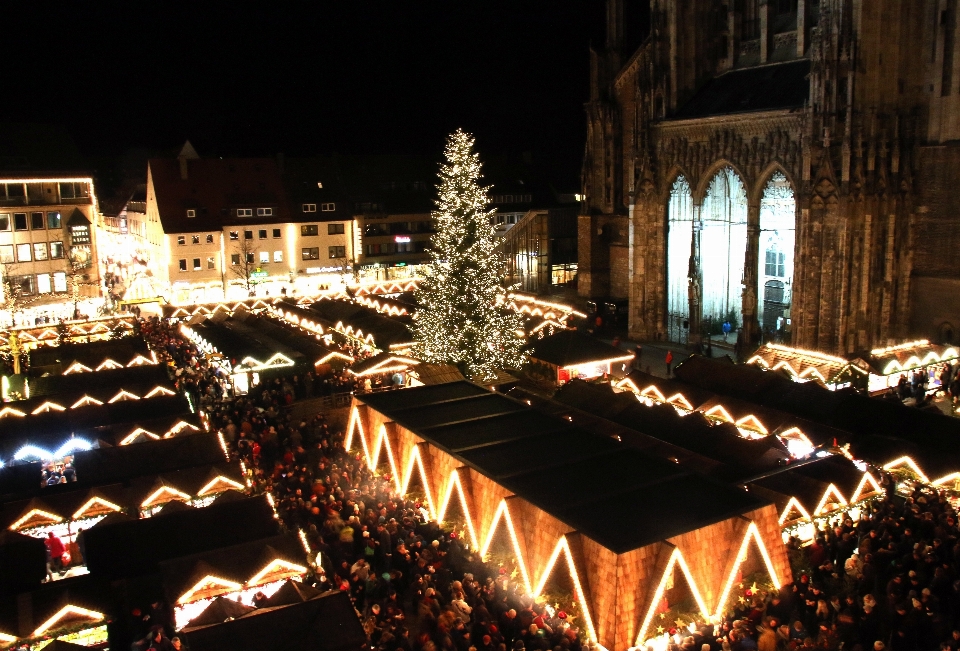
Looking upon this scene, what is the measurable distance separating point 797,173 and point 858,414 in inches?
465

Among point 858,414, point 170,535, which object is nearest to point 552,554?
point 170,535

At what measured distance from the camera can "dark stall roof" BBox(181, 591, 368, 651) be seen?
930 cm

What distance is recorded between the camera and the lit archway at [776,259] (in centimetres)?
3033

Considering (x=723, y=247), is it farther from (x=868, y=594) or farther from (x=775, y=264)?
(x=868, y=594)

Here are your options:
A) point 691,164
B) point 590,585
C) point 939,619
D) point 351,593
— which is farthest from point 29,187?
point 939,619

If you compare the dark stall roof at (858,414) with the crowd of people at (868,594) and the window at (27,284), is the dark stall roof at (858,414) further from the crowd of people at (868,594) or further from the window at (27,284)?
the window at (27,284)

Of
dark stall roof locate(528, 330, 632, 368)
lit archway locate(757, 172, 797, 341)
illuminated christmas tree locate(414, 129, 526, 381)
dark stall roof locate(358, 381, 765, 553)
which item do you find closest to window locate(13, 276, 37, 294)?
illuminated christmas tree locate(414, 129, 526, 381)

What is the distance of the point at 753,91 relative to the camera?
30.7m

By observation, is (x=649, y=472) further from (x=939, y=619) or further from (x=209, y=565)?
(x=209, y=565)

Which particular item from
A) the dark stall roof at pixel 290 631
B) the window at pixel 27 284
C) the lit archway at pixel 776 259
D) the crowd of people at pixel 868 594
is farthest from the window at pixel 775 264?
the window at pixel 27 284

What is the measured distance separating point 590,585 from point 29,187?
44.2 metres

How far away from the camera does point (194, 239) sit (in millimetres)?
48906

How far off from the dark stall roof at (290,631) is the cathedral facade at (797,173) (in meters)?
21.7

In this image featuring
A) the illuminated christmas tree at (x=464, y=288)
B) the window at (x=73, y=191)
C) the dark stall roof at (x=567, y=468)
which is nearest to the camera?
the dark stall roof at (x=567, y=468)
